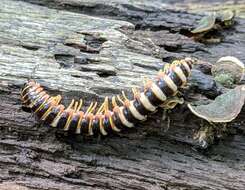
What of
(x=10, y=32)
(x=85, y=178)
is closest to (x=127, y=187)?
(x=85, y=178)

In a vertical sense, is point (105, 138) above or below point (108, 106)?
below

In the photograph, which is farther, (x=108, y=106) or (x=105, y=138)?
(x=105, y=138)

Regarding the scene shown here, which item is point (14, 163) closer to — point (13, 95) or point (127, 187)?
point (13, 95)

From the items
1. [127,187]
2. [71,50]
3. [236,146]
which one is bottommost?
[127,187]

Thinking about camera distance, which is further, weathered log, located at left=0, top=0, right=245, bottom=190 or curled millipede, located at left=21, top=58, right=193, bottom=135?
weathered log, located at left=0, top=0, right=245, bottom=190
